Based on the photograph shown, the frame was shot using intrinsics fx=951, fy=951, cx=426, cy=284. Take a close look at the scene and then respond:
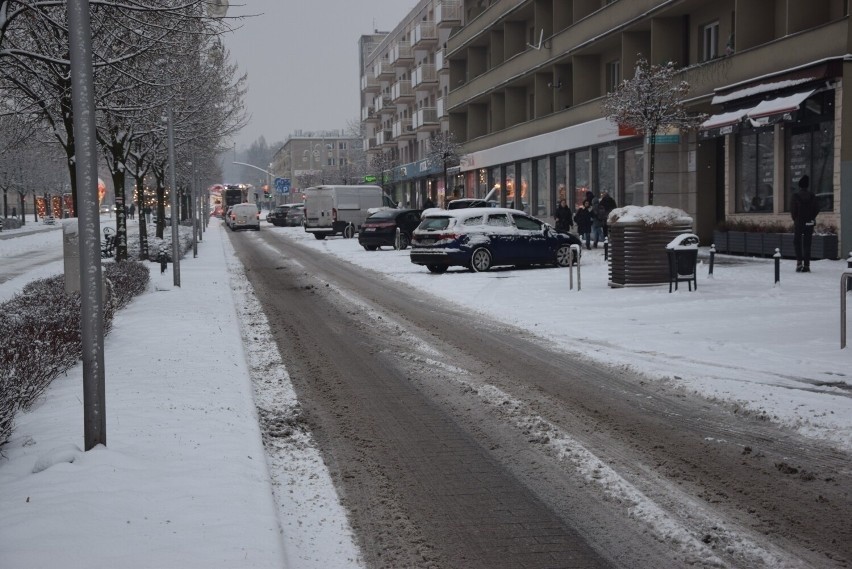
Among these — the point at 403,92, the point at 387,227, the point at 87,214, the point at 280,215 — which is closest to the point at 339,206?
the point at 387,227

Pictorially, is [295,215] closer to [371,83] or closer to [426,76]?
[426,76]

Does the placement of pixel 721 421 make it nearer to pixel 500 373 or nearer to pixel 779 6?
pixel 500 373

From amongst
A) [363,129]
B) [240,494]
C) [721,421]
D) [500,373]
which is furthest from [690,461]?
[363,129]

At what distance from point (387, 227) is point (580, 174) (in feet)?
29.6

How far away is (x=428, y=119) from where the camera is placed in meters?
66.9

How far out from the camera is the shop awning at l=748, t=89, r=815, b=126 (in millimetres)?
21797

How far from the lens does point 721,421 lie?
700 cm

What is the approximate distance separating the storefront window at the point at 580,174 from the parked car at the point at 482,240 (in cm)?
1456

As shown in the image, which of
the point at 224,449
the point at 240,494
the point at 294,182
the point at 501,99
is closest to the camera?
the point at 240,494

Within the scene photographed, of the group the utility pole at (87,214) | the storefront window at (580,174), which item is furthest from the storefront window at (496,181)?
the utility pole at (87,214)

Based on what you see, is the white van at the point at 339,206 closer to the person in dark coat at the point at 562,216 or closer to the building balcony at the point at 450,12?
the person in dark coat at the point at 562,216

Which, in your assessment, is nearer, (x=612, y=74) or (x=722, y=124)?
(x=722, y=124)

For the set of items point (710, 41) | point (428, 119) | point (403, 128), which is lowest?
point (710, 41)

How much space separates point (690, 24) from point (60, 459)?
28567 mm
